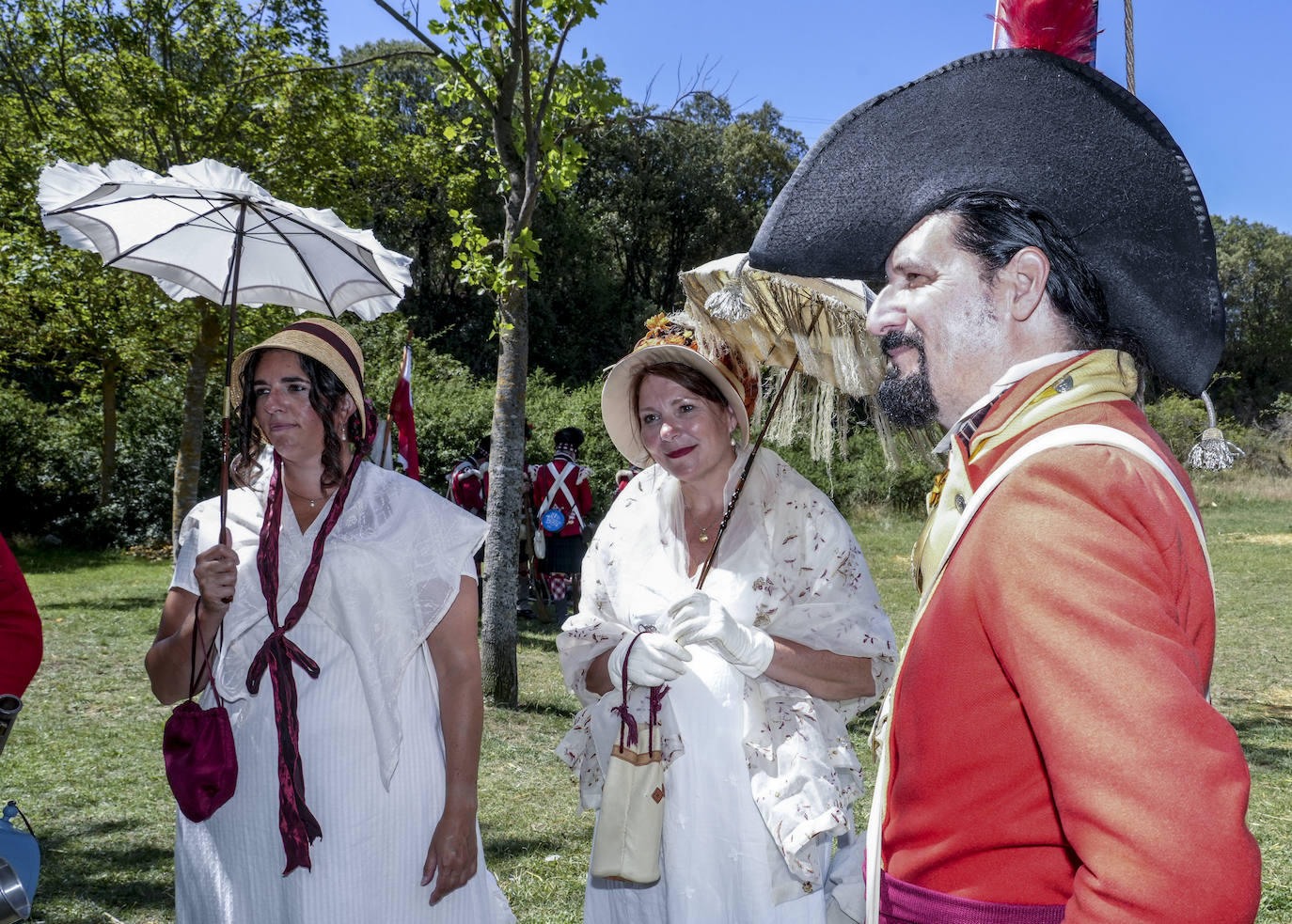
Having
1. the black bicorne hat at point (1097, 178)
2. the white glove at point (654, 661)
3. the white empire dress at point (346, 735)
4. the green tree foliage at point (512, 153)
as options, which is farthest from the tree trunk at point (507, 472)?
the black bicorne hat at point (1097, 178)

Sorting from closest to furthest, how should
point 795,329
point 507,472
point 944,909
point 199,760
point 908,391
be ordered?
point 944,909
point 908,391
point 199,760
point 795,329
point 507,472

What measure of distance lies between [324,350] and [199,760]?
3.53ft

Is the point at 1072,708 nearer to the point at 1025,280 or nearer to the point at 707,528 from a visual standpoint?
the point at 1025,280

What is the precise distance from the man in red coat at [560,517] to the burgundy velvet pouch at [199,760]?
793 centimetres

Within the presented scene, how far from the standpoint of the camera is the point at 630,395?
10.3 ft

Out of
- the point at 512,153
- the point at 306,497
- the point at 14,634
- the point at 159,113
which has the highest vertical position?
the point at 159,113

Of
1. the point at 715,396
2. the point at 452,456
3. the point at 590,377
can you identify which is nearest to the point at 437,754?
the point at 715,396

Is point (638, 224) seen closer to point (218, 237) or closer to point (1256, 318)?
point (218, 237)

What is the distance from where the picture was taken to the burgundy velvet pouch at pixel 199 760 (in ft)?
7.57

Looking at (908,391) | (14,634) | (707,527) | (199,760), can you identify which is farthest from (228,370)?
(908,391)

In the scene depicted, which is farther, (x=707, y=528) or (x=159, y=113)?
(x=159, y=113)

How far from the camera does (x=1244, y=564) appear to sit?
598 inches

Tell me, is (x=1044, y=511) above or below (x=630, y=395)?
below

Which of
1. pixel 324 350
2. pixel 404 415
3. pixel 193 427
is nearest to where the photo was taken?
pixel 324 350
